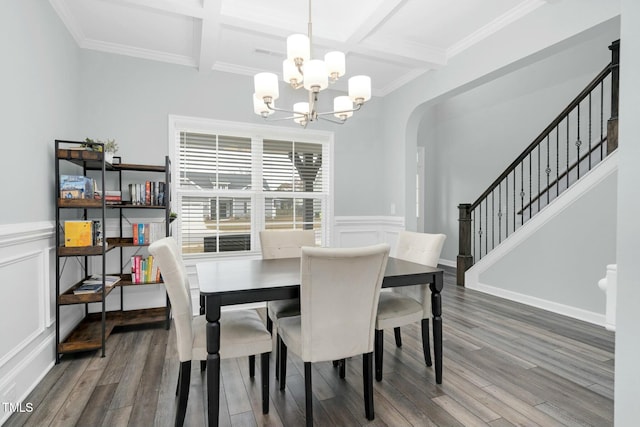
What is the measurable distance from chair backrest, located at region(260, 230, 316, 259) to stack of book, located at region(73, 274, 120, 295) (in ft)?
4.32

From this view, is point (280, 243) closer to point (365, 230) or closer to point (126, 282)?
point (126, 282)

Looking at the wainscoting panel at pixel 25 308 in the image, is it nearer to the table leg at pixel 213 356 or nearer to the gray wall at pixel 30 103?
the gray wall at pixel 30 103

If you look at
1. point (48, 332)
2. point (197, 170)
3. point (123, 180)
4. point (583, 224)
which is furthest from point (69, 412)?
point (583, 224)

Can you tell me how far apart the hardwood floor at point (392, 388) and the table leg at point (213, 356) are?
239 millimetres

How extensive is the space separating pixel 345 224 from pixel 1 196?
337 cm

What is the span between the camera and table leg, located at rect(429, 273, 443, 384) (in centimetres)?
219

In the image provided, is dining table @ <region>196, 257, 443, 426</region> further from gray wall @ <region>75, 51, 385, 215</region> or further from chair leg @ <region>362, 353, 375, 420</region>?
gray wall @ <region>75, 51, 385, 215</region>

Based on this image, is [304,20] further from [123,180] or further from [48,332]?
[48,332]

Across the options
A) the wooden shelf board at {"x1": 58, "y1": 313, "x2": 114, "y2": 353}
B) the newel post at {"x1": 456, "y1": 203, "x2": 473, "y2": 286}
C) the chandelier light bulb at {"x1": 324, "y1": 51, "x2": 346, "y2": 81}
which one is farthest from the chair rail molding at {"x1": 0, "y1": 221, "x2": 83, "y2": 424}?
the newel post at {"x1": 456, "y1": 203, "x2": 473, "y2": 286}

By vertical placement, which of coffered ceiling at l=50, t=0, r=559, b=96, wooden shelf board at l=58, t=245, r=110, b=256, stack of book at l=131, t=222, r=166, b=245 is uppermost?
coffered ceiling at l=50, t=0, r=559, b=96

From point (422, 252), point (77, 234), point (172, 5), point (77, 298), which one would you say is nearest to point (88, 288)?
point (77, 298)

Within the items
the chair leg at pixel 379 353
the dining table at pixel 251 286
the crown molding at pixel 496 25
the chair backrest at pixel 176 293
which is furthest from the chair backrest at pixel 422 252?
the crown molding at pixel 496 25

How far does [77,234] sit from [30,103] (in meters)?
0.94

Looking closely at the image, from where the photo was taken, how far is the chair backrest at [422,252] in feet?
8.07
